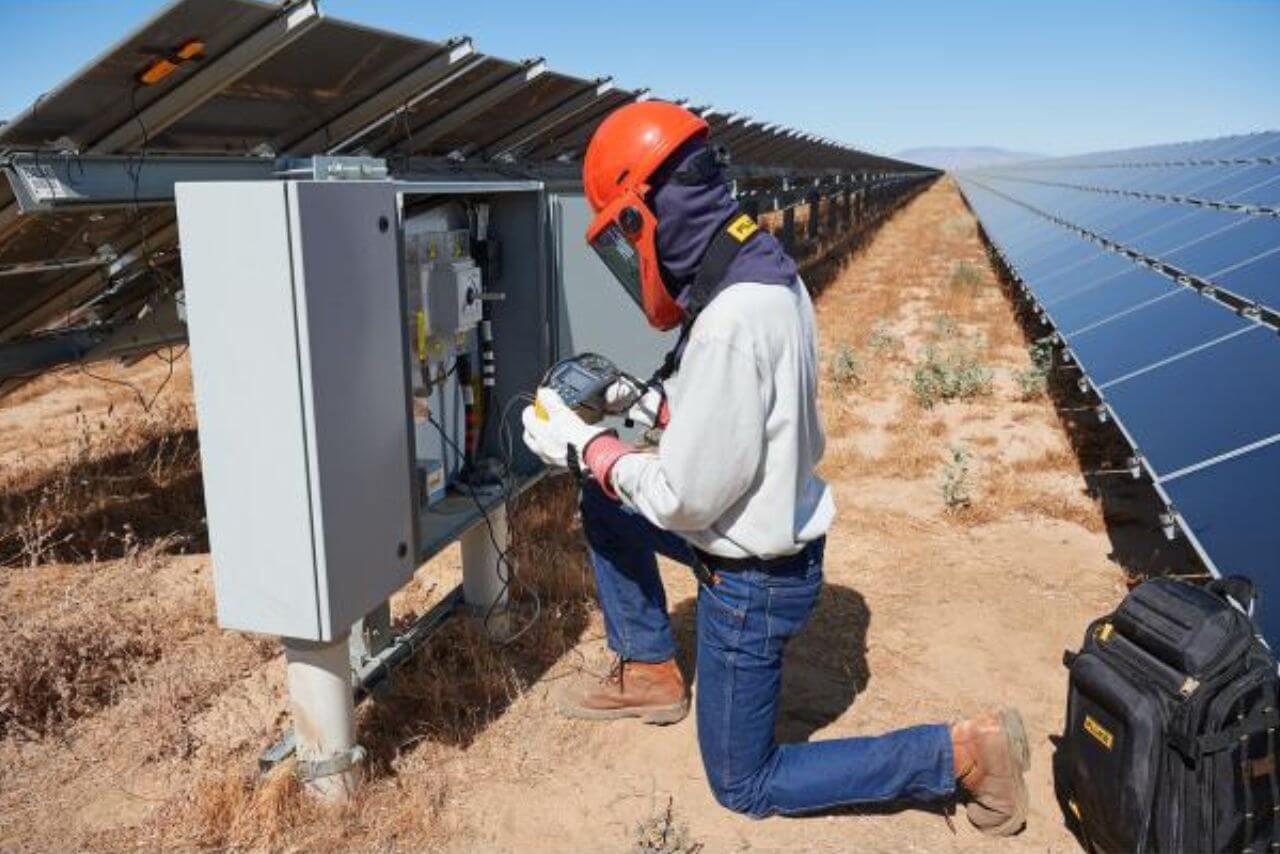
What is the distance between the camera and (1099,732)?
8.84 feet

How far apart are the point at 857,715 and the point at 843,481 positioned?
2817mm

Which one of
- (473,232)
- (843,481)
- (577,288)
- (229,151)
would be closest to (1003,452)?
(843,481)

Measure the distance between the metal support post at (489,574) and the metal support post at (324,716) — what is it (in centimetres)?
116

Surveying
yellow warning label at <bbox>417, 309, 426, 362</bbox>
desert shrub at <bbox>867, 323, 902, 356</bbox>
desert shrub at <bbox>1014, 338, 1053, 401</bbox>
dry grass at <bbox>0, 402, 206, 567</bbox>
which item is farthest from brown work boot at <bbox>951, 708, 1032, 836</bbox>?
desert shrub at <bbox>867, 323, 902, 356</bbox>

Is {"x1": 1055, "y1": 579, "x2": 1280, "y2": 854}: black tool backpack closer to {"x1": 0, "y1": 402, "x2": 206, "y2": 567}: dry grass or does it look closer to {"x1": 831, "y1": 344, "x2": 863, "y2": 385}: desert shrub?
{"x1": 0, "y1": 402, "x2": 206, "y2": 567}: dry grass

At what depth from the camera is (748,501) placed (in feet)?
9.12

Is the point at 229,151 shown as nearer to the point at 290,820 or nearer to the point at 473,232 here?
the point at 473,232

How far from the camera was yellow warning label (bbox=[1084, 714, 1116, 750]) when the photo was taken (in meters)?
2.65

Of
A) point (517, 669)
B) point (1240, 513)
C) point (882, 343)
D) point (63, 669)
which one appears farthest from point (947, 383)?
point (63, 669)

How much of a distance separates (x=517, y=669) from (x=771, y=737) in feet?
4.46

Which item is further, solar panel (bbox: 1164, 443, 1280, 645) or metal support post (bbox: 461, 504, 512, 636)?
metal support post (bbox: 461, 504, 512, 636)

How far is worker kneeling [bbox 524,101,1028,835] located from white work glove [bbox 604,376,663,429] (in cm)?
25

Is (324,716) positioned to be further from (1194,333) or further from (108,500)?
(1194,333)

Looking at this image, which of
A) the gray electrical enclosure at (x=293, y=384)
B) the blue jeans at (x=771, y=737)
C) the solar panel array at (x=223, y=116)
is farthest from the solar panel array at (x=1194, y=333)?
the solar panel array at (x=223, y=116)
